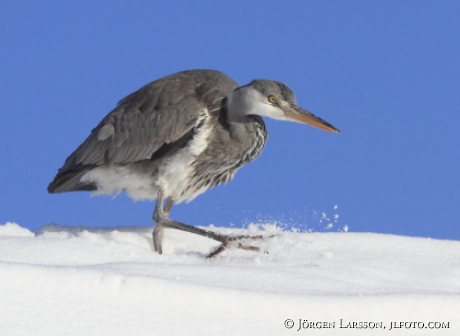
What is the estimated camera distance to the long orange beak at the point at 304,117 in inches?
280

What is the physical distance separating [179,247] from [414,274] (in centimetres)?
225

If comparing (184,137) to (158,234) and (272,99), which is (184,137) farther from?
(158,234)

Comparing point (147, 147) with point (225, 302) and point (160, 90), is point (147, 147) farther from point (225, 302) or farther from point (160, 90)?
point (225, 302)

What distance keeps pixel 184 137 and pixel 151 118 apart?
46 centimetres

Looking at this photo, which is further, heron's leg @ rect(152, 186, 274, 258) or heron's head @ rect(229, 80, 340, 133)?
heron's head @ rect(229, 80, 340, 133)

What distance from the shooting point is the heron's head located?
7.12m

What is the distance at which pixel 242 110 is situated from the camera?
7.26m

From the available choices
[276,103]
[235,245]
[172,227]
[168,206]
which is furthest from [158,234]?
[276,103]

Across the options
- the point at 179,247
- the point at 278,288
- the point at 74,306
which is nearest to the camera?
the point at 74,306

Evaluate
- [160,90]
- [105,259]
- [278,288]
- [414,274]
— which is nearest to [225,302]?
[278,288]

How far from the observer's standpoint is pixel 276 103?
23.5ft

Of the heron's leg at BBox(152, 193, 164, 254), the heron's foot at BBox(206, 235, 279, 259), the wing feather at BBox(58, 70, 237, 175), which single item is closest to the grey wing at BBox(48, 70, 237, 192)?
the wing feather at BBox(58, 70, 237, 175)

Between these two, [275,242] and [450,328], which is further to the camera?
[275,242]

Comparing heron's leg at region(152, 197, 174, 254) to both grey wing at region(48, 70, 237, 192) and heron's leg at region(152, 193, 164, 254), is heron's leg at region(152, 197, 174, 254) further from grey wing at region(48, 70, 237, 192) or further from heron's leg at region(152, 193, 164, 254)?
grey wing at region(48, 70, 237, 192)
